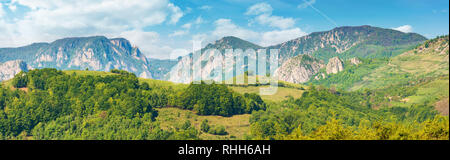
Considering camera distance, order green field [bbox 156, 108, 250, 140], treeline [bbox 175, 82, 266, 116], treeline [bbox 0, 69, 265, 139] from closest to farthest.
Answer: treeline [bbox 0, 69, 265, 139], green field [bbox 156, 108, 250, 140], treeline [bbox 175, 82, 266, 116]

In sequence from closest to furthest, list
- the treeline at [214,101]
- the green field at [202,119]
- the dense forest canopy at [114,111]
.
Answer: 1. the dense forest canopy at [114,111]
2. the green field at [202,119]
3. the treeline at [214,101]

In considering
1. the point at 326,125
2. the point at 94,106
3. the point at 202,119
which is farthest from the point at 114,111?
the point at 326,125

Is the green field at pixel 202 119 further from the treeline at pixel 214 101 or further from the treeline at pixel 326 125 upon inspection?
the treeline at pixel 326 125

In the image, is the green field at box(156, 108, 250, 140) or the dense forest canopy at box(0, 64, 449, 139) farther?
the green field at box(156, 108, 250, 140)

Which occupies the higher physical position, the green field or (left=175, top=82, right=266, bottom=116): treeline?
(left=175, top=82, right=266, bottom=116): treeline

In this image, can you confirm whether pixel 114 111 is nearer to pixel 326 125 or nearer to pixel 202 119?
pixel 202 119

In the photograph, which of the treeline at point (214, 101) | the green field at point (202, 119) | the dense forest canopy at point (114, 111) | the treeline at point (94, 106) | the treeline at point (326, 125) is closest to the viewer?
the treeline at point (326, 125)

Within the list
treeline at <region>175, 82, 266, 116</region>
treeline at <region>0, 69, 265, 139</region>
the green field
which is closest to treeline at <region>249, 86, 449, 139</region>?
the green field

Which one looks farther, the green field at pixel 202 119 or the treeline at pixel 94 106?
the green field at pixel 202 119

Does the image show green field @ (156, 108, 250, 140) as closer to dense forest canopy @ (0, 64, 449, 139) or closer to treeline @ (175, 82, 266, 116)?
dense forest canopy @ (0, 64, 449, 139)

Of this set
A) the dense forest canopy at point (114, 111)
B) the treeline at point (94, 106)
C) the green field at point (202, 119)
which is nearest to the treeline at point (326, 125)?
the dense forest canopy at point (114, 111)
